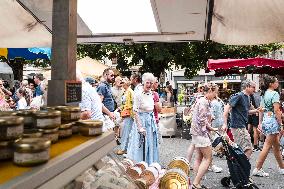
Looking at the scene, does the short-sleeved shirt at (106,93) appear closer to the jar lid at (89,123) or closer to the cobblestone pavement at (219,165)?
the cobblestone pavement at (219,165)

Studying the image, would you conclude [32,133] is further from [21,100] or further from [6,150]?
[21,100]

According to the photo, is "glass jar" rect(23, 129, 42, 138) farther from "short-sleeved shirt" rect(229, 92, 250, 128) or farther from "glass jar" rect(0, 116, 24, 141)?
"short-sleeved shirt" rect(229, 92, 250, 128)

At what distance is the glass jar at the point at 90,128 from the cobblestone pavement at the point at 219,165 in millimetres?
5278

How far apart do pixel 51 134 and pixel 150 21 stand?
9.74ft

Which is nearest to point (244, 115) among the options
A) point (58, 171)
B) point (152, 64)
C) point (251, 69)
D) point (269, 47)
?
point (58, 171)

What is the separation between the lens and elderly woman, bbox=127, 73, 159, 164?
7004mm

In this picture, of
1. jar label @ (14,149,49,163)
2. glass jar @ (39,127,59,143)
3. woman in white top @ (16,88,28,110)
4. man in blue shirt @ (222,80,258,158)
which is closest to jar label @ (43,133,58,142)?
glass jar @ (39,127,59,143)

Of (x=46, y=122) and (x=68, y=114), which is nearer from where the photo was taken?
(x=46, y=122)

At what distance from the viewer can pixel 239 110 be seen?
7266 mm

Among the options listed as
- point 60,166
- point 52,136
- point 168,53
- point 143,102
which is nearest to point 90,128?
point 52,136

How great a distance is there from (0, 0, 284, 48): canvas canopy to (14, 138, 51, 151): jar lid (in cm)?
261

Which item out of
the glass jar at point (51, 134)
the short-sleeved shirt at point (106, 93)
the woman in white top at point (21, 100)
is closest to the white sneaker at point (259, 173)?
the short-sleeved shirt at point (106, 93)

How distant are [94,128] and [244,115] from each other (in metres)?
5.83

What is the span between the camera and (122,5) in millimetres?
3771
